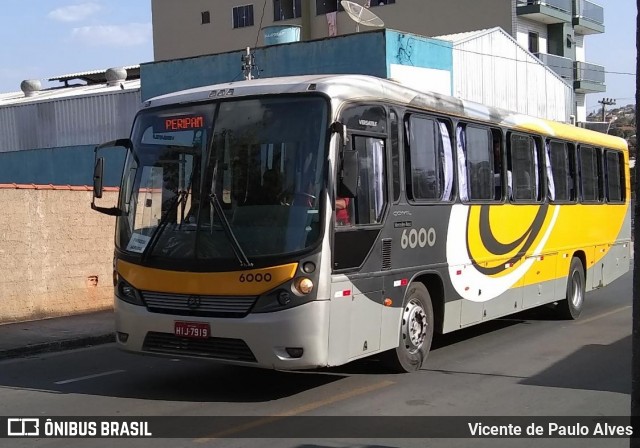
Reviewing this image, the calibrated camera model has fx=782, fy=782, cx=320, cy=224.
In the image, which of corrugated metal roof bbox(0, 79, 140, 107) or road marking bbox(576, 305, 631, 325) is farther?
corrugated metal roof bbox(0, 79, 140, 107)

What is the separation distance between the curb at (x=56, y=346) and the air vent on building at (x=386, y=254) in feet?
18.4

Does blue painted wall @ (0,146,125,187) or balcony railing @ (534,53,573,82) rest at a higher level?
balcony railing @ (534,53,573,82)

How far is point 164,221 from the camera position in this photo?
7922mm

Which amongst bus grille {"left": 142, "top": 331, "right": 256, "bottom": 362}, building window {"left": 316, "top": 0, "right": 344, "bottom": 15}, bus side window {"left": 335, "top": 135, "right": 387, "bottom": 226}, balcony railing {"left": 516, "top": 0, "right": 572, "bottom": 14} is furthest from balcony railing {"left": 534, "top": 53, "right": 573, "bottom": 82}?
bus grille {"left": 142, "top": 331, "right": 256, "bottom": 362}

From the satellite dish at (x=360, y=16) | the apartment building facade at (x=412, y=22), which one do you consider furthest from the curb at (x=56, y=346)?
the apartment building facade at (x=412, y=22)

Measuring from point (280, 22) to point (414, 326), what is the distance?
41990 mm

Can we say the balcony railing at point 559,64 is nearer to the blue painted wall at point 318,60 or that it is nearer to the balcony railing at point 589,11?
the balcony railing at point 589,11

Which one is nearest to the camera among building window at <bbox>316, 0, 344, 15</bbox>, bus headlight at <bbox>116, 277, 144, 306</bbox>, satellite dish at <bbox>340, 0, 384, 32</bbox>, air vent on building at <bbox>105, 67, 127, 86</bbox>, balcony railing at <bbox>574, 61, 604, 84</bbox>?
bus headlight at <bbox>116, 277, 144, 306</bbox>

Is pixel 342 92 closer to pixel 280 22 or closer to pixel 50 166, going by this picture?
pixel 50 166

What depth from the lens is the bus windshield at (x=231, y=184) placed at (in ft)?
24.5

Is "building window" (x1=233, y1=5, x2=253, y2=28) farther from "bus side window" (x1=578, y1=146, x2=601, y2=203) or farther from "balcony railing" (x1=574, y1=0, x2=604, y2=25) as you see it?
"bus side window" (x1=578, y1=146, x2=601, y2=203)

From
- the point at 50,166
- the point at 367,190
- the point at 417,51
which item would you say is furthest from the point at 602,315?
the point at 50,166

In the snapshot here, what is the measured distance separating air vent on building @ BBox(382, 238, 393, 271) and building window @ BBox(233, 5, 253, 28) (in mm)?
44120

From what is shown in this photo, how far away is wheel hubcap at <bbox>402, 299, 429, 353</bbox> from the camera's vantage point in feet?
29.1
